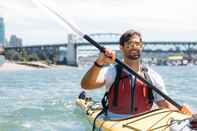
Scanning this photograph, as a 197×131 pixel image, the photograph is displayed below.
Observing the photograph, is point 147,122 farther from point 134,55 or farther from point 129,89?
point 134,55

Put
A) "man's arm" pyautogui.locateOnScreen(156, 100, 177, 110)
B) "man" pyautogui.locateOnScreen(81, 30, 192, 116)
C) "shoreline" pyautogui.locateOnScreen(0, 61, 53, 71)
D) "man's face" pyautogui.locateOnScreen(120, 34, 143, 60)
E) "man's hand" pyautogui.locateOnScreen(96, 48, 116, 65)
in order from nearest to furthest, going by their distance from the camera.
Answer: "man's hand" pyautogui.locateOnScreen(96, 48, 116, 65)
"man's face" pyautogui.locateOnScreen(120, 34, 143, 60)
"man" pyautogui.locateOnScreen(81, 30, 192, 116)
"man's arm" pyautogui.locateOnScreen(156, 100, 177, 110)
"shoreline" pyautogui.locateOnScreen(0, 61, 53, 71)

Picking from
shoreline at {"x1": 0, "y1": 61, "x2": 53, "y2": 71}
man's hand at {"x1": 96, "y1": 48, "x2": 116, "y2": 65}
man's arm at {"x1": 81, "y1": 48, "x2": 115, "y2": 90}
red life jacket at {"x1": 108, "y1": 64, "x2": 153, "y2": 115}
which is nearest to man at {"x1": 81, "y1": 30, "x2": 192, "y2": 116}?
red life jacket at {"x1": 108, "y1": 64, "x2": 153, "y2": 115}

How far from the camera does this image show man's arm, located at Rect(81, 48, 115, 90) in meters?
6.52

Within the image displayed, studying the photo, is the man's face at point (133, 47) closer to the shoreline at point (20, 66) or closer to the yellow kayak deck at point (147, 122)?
the yellow kayak deck at point (147, 122)

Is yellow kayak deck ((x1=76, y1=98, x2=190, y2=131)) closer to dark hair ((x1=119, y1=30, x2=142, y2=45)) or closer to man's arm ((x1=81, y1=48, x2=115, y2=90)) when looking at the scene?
man's arm ((x1=81, y1=48, x2=115, y2=90))

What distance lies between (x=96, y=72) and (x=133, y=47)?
569mm

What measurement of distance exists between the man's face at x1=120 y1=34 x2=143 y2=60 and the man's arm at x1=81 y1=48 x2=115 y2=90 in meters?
0.34

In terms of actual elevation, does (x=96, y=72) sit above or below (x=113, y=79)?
above

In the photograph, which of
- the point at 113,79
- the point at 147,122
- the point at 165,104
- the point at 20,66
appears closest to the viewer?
the point at 147,122

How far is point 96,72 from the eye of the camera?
21.6 feet

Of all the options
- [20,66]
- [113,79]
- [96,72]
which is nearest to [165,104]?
[113,79]

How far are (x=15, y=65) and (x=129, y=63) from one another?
366 feet

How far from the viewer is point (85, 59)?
155750 millimetres

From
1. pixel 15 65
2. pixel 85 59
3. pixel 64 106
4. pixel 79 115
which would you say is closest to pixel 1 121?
pixel 79 115
